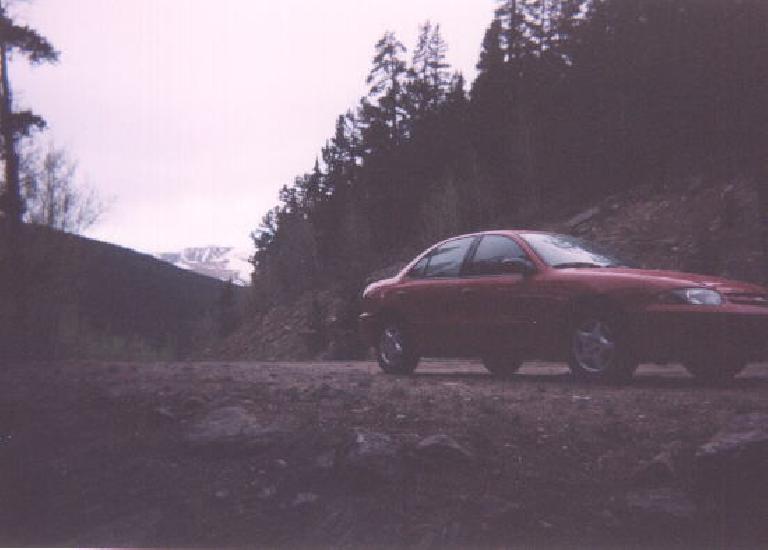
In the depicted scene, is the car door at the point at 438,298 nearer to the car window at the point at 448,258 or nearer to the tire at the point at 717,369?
the car window at the point at 448,258

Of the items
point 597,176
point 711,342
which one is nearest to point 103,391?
point 711,342

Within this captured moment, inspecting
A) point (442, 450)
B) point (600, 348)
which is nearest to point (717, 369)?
point (600, 348)

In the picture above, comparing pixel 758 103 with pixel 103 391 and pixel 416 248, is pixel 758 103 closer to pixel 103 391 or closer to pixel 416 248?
pixel 103 391

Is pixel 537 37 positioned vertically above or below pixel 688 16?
above

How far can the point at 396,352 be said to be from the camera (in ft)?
31.2

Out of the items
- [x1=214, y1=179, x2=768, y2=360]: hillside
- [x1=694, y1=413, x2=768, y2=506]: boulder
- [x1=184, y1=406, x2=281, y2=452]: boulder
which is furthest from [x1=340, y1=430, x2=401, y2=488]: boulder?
[x1=214, y1=179, x2=768, y2=360]: hillside

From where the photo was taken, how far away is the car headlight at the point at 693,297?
23.2 feet

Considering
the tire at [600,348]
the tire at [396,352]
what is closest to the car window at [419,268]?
the tire at [396,352]

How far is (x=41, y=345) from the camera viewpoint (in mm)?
10320

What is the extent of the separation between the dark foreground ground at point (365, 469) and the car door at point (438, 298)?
6.88 feet

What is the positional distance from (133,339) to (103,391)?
14.2 metres

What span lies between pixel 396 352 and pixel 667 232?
50.9 feet

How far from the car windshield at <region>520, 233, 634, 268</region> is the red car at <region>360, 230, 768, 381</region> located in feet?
0.05

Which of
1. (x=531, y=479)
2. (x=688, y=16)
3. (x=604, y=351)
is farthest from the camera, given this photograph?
(x=688, y=16)
